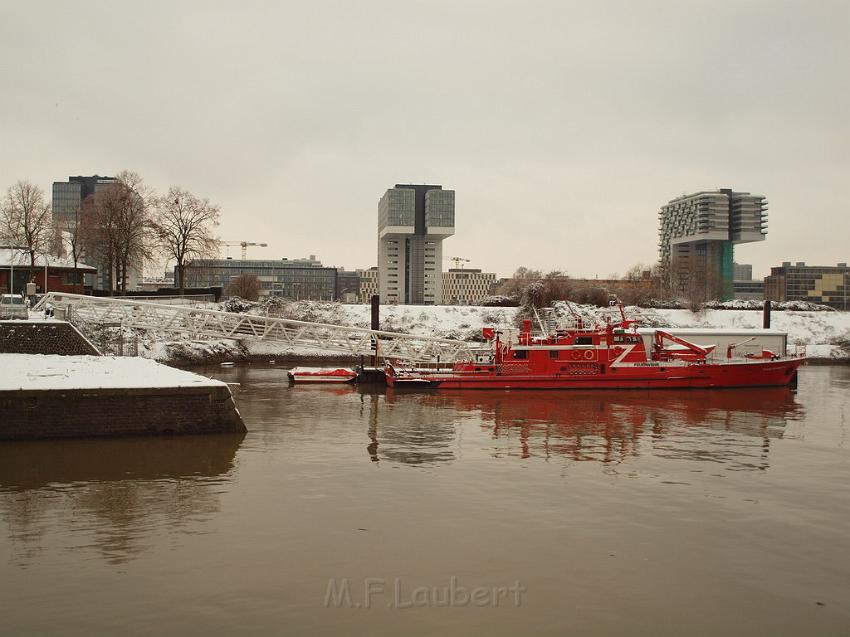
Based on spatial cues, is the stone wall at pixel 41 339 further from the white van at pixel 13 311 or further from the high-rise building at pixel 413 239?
the high-rise building at pixel 413 239

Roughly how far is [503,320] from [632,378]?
97.7ft

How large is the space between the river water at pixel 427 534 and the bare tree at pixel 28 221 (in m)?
45.0

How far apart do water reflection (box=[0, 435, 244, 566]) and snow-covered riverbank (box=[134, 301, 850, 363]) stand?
3474 cm

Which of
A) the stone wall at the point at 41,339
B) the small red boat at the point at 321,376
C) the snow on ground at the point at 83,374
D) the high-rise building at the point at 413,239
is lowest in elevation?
the small red boat at the point at 321,376

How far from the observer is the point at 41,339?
2572 centimetres

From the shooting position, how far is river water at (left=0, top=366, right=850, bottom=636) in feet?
32.0

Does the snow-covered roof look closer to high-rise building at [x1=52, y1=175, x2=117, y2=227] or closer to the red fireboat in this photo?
the red fireboat

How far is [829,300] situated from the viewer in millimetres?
185750

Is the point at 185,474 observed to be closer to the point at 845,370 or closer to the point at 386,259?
the point at 845,370

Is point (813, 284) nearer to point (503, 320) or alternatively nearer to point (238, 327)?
point (503, 320)

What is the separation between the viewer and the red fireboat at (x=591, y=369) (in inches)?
1457

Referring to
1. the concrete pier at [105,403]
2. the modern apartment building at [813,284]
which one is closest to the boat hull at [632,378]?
the concrete pier at [105,403]

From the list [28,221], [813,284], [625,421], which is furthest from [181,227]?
[813,284]

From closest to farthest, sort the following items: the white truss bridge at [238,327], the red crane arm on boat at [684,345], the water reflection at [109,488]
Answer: the water reflection at [109,488], the white truss bridge at [238,327], the red crane arm on boat at [684,345]
